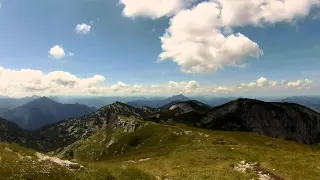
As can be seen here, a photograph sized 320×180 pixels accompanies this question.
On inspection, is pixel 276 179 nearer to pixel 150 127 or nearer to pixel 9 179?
pixel 9 179

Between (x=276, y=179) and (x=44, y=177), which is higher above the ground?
(x=44, y=177)

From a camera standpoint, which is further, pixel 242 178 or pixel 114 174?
pixel 242 178

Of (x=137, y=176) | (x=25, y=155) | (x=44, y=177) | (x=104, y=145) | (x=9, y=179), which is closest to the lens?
(x=9, y=179)

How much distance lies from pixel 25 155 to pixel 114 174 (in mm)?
7864

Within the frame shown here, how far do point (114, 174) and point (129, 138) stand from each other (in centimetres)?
13404

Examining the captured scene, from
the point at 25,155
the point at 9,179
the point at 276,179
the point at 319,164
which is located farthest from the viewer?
the point at 319,164

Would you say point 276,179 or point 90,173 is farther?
point 276,179

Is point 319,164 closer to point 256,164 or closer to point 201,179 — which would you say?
point 256,164

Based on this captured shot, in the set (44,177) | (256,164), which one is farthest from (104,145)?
(44,177)

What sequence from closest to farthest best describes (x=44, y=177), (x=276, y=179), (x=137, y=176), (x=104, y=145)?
(x=44, y=177) → (x=137, y=176) → (x=276, y=179) → (x=104, y=145)

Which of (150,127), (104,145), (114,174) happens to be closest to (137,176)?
(114,174)

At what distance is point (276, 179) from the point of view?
3039cm

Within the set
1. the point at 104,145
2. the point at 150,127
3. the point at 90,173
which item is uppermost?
the point at 90,173

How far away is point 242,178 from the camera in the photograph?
31406 millimetres
